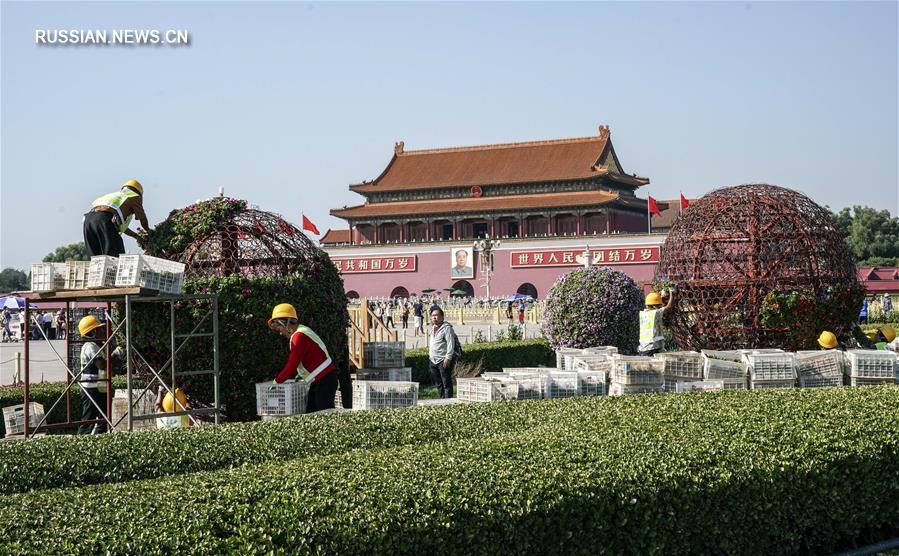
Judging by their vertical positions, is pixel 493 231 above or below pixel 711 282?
above

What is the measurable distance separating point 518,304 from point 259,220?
101ft

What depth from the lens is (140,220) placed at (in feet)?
29.8

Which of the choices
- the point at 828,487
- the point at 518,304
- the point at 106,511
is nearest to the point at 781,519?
the point at 828,487

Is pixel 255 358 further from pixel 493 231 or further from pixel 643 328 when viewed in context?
pixel 493 231

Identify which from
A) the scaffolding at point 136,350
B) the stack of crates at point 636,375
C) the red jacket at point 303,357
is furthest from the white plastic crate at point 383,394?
the stack of crates at point 636,375

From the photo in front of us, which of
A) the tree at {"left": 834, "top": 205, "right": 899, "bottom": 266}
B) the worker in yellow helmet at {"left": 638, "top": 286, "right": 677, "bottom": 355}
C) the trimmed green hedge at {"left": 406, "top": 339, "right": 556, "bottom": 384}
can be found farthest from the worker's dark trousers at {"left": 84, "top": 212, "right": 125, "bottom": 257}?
the tree at {"left": 834, "top": 205, "right": 899, "bottom": 266}

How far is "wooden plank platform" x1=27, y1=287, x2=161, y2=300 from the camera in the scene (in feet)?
25.2

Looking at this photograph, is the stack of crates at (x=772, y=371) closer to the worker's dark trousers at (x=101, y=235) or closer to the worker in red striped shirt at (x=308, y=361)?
the worker in red striped shirt at (x=308, y=361)

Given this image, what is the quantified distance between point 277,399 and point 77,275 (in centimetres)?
193

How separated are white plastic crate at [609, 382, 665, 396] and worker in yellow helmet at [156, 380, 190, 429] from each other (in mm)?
3758

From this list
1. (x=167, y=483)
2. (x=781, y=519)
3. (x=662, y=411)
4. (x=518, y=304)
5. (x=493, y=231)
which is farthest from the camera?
(x=493, y=231)

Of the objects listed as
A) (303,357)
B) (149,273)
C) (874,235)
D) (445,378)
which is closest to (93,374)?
(149,273)

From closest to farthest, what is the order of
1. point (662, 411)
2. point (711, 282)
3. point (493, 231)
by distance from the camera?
point (662, 411)
point (711, 282)
point (493, 231)

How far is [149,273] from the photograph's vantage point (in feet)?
25.8
